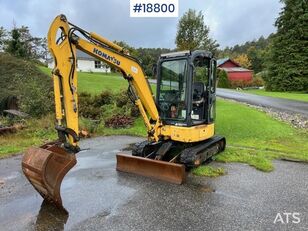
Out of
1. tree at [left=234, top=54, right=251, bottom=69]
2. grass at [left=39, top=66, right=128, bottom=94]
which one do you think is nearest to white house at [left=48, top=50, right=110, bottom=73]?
grass at [left=39, top=66, right=128, bottom=94]

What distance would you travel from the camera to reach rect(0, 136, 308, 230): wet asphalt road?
5102 mm

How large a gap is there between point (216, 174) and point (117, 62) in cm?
337

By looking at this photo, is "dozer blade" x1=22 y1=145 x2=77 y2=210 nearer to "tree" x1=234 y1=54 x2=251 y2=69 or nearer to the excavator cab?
the excavator cab

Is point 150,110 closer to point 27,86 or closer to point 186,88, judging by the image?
point 186,88

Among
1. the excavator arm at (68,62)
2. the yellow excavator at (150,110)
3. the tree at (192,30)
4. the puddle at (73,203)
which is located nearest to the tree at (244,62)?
the tree at (192,30)

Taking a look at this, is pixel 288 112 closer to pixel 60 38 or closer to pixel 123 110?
pixel 123 110

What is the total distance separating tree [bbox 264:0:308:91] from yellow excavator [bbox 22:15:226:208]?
28.0m

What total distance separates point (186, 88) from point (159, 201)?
2774 mm

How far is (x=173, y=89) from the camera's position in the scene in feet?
25.9

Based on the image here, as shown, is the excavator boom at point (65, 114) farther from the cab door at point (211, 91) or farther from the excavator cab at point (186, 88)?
the cab door at point (211, 91)

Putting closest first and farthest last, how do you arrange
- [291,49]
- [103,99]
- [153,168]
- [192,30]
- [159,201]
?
[159,201] < [153,168] < [103,99] < [291,49] < [192,30]

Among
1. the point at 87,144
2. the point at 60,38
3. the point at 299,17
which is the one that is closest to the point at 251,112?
the point at 87,144

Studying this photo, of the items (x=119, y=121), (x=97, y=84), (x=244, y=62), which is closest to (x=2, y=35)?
(x=97, y=84)

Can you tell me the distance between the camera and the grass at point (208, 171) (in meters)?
7.48
